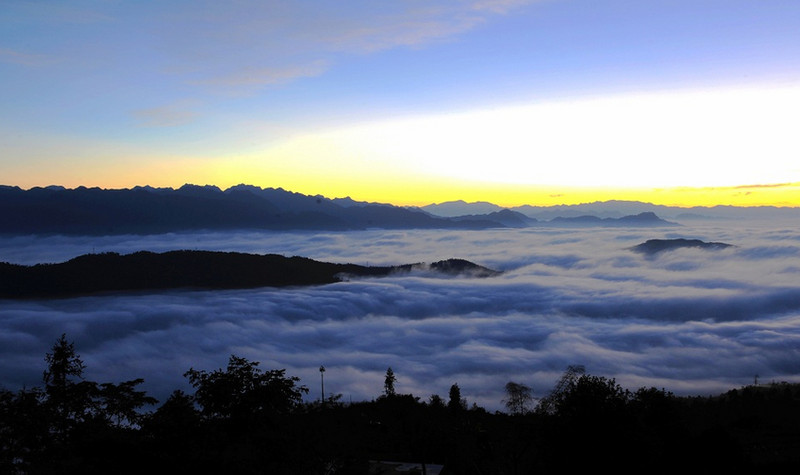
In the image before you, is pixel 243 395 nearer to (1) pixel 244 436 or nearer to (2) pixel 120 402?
(1) pixel 244 436

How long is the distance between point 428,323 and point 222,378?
17016 cm

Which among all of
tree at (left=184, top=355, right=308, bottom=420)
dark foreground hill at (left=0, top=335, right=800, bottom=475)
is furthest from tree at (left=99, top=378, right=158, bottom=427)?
tree at (left=184, top=355, right=308, bottom=420)

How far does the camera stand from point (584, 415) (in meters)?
26.6

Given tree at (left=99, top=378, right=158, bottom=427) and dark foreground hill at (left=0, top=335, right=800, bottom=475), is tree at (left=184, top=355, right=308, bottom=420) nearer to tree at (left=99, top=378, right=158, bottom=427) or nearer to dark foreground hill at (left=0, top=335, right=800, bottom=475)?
dark foreground hill at (left=0, top=335, right=800, bottom=475)

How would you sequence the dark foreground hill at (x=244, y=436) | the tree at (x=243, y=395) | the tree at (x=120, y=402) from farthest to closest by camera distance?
1. the tree at (x=243, y=395)
2. the tree at (x=120, y=402)
3. the dark foreground hill at (x=244, y=436)

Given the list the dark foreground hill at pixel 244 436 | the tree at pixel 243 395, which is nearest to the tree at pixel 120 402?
the dark foreground hill at pixel 244 436

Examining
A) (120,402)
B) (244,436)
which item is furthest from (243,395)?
(120,402)

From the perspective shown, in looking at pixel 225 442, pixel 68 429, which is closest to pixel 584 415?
pixel 225 442

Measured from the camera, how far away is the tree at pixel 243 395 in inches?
1055

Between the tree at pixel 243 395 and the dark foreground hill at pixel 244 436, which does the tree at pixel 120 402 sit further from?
the tree at pixel 243 395

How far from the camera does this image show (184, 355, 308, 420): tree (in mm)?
26797

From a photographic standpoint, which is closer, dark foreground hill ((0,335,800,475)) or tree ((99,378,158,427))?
dark foreground hill ((0,335,800,475))

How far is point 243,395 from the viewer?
27281 millimetres

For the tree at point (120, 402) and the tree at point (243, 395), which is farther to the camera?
the tree at point (243, 395)
